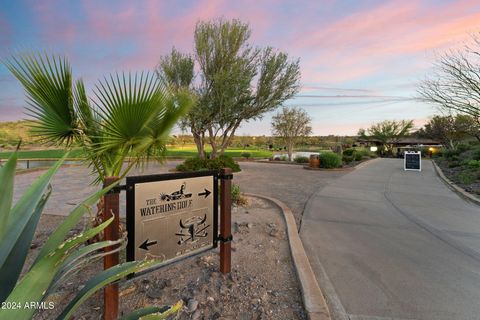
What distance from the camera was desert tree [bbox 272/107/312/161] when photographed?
25.0m

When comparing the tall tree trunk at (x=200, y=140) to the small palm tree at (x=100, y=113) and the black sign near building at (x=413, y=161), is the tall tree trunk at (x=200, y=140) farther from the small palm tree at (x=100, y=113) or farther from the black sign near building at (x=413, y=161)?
the black sign near building at (x=413, y=161)

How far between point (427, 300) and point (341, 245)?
1400mm

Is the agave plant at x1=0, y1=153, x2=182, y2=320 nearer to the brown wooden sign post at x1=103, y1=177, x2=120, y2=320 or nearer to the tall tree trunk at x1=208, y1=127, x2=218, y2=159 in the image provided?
the brown wooden sign post at x1=103, y1=177, x2=120, y2=320

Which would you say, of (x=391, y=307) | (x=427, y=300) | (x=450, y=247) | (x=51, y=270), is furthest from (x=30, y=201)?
(x=450, y=247)

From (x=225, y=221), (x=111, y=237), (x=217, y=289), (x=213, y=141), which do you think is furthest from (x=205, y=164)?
(x=111, y=237)

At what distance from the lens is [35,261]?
41.3 inches

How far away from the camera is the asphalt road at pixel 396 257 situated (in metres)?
2.46

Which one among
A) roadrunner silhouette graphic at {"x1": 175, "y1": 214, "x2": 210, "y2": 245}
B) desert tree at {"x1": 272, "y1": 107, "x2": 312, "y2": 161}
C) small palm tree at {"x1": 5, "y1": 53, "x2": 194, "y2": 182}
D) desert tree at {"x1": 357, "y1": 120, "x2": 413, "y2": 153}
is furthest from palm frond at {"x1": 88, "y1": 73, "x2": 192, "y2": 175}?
desert tree at {"x1": 357, "y1": 120, "x2": 413, "y2": 153}

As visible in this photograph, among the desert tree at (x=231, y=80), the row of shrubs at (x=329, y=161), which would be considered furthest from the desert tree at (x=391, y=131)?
the desert tree at (x=231, y=80)

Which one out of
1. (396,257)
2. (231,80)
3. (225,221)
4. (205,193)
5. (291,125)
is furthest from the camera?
(291,125)

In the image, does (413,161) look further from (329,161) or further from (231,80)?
(231,80)

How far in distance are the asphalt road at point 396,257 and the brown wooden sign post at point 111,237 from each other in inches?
73.8

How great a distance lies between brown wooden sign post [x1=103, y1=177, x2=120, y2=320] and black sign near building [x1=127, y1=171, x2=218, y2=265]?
140 millimetres

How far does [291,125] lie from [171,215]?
23.6 meters
